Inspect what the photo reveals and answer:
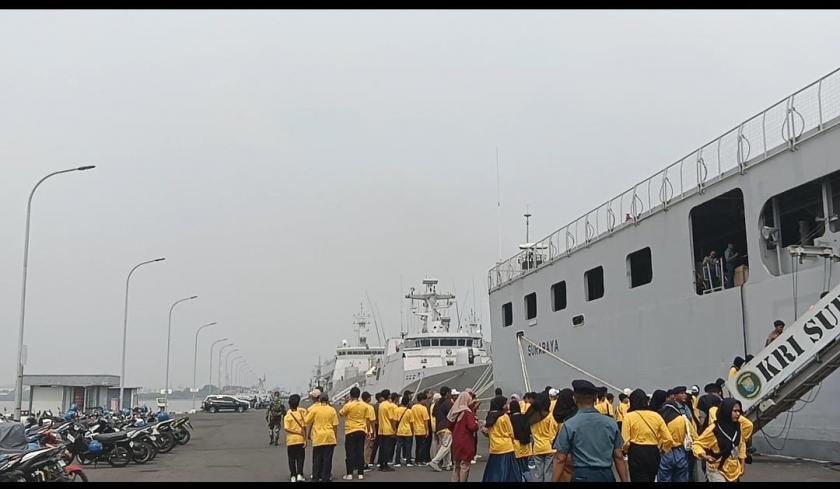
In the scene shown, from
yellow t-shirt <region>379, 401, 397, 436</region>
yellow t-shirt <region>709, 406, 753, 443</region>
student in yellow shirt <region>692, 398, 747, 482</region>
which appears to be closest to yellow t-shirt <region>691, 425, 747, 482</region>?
student in yellow shirt <region>692, 398, 747, 482</region>

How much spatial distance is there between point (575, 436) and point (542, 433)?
2.99 meters

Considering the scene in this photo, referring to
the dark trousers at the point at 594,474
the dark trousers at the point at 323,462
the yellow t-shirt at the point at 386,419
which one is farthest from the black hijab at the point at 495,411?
the yellow t-shirt at the point at 386,419

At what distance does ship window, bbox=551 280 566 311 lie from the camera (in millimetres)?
24000

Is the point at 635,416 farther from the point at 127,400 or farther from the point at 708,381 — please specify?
the point at 127,400

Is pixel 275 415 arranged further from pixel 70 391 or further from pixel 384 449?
pixel 70 391

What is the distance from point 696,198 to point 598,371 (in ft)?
19.3

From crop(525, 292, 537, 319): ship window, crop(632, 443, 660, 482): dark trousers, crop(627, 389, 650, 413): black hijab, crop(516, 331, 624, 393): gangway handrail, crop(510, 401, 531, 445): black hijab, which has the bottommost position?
crop(632, 443, 660, 482): dark trousers

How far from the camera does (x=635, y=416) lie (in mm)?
7242

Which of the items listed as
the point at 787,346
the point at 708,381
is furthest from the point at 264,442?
the point at 787,346

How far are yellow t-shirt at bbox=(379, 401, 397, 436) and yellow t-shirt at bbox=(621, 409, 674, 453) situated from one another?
6.71m

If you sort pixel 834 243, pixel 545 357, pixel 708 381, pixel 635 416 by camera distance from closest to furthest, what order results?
1. pixel 635 416
2. pixel 834 243
3. pixel 708 381
4. pixel 545 357

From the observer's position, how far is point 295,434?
37.8 ft

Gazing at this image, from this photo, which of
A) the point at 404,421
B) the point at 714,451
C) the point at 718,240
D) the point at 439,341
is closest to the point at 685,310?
the point at 718,240

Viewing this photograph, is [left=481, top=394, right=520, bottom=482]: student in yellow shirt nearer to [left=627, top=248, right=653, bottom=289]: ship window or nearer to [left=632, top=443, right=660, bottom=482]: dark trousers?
[left=632, top=443, right=660, bottom=482]: dark trousers
